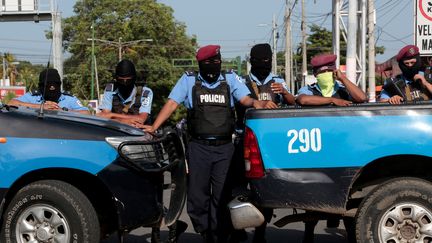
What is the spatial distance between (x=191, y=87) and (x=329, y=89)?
1.27 m

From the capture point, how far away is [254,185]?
5.23 meters

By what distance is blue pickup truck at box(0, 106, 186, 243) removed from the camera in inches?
206

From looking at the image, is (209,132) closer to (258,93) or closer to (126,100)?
(258,93)

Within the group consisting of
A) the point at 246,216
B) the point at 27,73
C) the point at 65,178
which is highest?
the point at 27,73

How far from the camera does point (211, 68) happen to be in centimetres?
629

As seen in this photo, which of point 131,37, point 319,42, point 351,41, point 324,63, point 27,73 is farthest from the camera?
point 27,73

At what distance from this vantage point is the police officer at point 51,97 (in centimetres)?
712

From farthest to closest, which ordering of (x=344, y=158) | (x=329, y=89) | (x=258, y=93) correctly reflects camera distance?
(x=258, y=93) < (x=329, y=89) < (x=344, y=158)

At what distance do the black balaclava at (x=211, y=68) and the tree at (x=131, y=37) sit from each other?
5308 centimetres

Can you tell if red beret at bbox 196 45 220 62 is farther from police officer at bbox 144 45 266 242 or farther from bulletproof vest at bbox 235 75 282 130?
bulletproof vest at bbox 235 75 282 130

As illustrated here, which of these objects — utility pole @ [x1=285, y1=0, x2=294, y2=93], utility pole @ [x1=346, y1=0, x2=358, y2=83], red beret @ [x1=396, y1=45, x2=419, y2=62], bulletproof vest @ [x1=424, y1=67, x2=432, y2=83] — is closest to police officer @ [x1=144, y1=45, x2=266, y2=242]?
red beret @ [x1=396, y1=45, x2=419, y2=62]

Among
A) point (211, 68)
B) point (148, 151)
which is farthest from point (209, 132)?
point (148, 151)

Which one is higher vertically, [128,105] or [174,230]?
[128,105]

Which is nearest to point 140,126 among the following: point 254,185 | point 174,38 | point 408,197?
point 254,185
